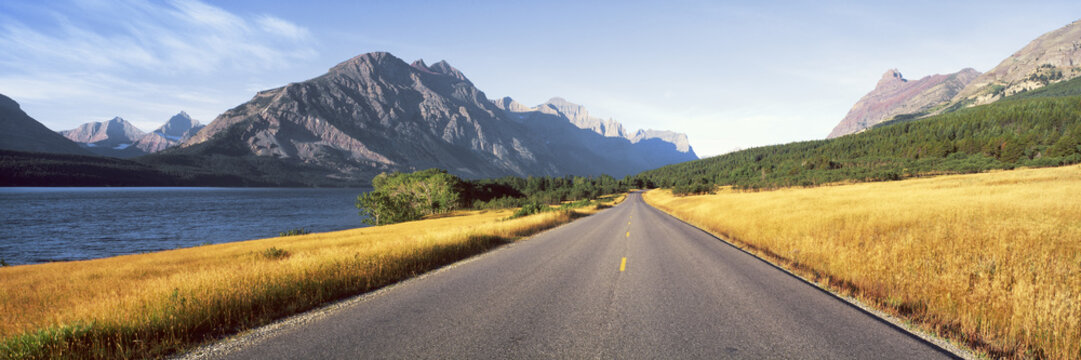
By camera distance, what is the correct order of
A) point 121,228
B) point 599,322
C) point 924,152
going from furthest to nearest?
point 924,152 → point 121,228 → point 599,322

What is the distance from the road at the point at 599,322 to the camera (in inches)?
174

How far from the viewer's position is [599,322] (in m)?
5.46

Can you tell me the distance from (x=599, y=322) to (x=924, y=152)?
138 metres

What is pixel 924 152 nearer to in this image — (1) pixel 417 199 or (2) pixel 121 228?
(1) pixel 417 199

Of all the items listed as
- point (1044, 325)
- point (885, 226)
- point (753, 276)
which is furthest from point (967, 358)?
point (885, 226)

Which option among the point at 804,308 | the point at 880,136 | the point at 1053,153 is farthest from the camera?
the point at 880,136

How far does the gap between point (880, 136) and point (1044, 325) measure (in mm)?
178828

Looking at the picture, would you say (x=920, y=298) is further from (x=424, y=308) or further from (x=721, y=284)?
(x=424, y=308)

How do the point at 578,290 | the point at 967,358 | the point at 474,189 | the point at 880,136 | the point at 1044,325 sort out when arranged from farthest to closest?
the point at 880,136
the point at 474,189
the point at 578,290
the point at 1044,325
the point at 967,358

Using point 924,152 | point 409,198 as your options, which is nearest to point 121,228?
point 409,198

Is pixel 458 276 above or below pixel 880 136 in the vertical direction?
below

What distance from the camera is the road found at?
14.5ft

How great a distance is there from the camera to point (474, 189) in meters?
104

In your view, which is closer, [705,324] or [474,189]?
[705,324]
